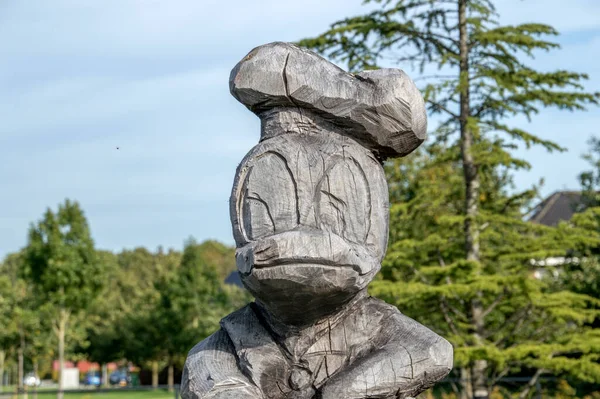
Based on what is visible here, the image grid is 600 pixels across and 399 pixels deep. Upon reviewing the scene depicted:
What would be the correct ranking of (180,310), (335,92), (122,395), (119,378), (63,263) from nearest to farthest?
(335,92)
(63,263)
(180,310)
(122,395)
(119,378)

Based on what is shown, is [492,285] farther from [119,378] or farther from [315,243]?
[119,378]

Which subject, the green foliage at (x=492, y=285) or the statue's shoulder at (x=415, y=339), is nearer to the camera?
the statue's shoulder at (x=415, y=339)

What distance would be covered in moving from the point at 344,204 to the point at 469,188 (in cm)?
959

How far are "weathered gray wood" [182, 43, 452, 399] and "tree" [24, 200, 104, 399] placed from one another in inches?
657

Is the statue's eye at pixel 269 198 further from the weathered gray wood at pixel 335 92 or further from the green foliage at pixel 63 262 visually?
the green foliage at pixel 63 262

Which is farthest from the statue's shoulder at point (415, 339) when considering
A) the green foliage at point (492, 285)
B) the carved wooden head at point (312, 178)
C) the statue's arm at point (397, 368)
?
the green foliage at point (492, 285)

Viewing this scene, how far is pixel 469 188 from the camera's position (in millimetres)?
11930

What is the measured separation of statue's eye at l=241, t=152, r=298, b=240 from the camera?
2.62m

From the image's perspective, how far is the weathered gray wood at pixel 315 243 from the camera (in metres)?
2.52

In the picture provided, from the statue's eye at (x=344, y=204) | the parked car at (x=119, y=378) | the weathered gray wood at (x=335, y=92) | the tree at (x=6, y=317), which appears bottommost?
the parked car at (x=119, y=378)

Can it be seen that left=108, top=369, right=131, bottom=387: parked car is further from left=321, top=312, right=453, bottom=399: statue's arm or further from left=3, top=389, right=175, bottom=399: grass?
left=321, top=312, right=453, bottom=399: statue's arm

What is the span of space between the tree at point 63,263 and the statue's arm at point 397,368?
16.9 metres

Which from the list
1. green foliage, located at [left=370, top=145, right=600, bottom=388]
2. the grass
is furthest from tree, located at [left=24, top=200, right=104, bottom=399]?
green foliage, located at [left=370, top=145, right=600, bottom=388]

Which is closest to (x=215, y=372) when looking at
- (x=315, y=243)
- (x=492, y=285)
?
(x=315, y=243)
